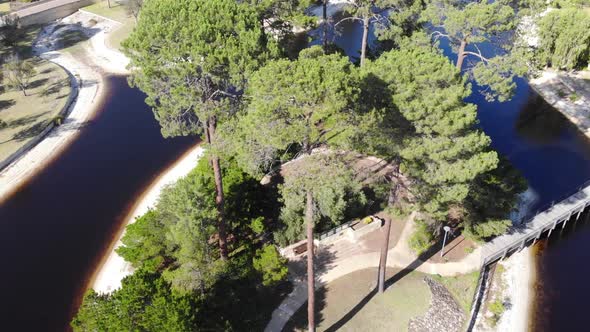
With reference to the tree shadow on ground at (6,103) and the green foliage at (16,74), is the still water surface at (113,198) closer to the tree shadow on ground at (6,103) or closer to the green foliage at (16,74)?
the green foliage at (16,74)

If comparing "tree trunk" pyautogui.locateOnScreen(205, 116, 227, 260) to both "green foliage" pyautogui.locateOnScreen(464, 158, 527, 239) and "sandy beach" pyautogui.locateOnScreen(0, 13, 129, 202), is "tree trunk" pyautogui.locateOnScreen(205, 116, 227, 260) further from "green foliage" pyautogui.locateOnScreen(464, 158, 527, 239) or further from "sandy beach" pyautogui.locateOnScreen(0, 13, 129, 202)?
"sandy beach" pyautogui.locateOnScreen(0, 13, 129, 202)

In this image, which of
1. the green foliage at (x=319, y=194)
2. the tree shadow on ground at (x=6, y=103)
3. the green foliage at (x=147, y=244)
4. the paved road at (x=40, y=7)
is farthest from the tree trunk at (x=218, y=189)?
the paved road at (x=40, y=7)

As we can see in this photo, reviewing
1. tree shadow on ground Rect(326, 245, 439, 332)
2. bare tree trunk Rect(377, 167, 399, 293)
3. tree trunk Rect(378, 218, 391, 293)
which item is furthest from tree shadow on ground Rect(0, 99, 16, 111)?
tree trunk Rect(378, 218, 391, 293)

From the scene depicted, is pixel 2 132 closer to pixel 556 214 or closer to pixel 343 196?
pixel 343 196

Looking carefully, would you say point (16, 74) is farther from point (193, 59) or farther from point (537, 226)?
point (537, 226)

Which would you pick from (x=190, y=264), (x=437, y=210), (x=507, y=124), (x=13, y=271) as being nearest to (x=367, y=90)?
(x=437, y=210)

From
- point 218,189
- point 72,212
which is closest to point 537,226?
point 218,189
